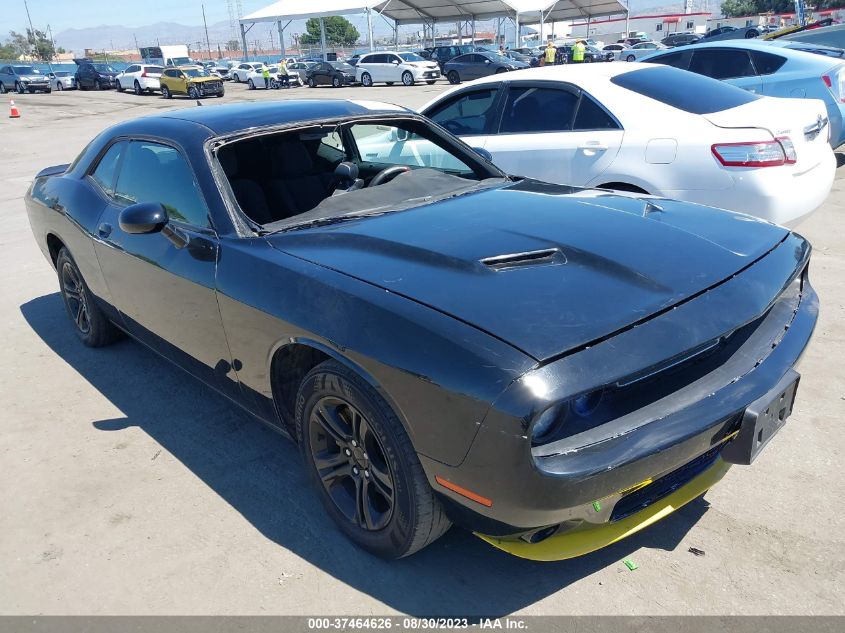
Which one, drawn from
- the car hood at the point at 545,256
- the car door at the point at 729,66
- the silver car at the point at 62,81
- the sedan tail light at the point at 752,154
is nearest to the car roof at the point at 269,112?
the car hood at the point at 545,256

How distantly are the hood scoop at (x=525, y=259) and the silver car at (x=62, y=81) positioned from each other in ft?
154

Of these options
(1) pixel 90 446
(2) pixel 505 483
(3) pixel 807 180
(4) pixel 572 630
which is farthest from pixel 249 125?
(3) pixel 807 180

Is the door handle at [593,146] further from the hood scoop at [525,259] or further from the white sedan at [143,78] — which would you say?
the white sedan at [143,78]

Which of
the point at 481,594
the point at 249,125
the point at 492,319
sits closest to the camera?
the point at 492,319

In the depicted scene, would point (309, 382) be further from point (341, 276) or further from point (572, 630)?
point (572, 630)

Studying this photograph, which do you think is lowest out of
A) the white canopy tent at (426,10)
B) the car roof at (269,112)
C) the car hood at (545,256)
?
the car hood at (545,256)

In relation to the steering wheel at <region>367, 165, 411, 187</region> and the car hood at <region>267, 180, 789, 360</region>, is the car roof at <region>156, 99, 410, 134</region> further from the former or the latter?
the car hood at <region>267, 180, 789, 360</region>

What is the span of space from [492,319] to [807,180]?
3.75 meters

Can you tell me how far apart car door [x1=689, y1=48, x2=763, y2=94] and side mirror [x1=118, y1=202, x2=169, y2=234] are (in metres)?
7.55

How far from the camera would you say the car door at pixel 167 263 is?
9.98ft

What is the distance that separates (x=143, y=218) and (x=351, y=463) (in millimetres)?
1480

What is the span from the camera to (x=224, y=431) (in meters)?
3.60

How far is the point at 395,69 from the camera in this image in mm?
Result: 32750

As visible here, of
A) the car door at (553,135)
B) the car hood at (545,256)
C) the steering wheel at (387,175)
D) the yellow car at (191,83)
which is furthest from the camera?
the yellow car at (191,83)
